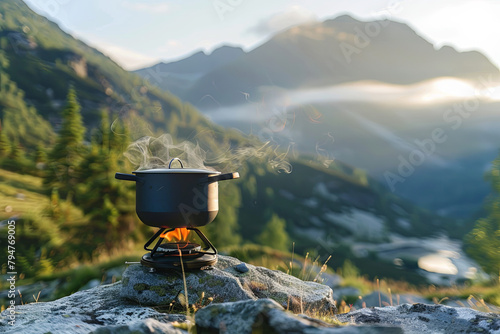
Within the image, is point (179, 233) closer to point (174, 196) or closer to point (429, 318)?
point (174, 196)

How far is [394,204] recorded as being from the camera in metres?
118

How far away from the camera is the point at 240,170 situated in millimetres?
51781

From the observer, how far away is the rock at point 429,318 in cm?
400

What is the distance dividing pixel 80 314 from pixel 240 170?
47889 mm

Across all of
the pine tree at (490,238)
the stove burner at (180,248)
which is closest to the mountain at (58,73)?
the pine tree at (490,238)

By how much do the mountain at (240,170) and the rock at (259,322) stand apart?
32406 millimetres

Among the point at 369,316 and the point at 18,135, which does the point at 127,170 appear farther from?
the point at 18,135

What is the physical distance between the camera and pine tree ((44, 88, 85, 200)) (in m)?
A: 18.5

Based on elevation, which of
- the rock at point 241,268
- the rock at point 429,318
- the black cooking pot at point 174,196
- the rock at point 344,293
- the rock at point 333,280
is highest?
the black cooking pot at point 174,196

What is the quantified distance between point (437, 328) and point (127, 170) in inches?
641

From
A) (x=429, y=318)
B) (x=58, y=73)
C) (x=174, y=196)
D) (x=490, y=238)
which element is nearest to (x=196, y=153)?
(x=174, y=196)

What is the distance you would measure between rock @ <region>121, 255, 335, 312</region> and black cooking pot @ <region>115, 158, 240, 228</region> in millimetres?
672

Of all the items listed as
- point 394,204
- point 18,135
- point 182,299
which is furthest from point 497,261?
point 394,204

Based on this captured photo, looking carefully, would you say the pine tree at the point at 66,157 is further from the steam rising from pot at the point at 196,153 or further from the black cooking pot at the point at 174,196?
the black cooking pot at the point at 174,196
